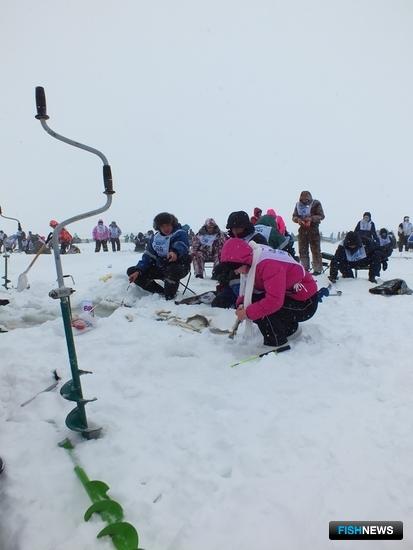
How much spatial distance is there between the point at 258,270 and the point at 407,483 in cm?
220

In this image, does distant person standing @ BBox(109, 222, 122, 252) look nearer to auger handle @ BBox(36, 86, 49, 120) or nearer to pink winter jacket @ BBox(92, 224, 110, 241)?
pink winter jacket @ BBox(92, 224, 110, 241)

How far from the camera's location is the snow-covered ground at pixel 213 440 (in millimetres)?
1811

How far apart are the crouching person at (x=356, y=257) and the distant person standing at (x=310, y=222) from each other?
1.73ft

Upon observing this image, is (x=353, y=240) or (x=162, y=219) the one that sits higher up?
(x=162, y=219)

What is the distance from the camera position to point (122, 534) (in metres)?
1.73

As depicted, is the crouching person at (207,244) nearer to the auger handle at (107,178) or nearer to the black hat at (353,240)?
the black hat at (353,240)

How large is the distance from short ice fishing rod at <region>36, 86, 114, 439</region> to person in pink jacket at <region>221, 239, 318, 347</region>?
170 centimetres

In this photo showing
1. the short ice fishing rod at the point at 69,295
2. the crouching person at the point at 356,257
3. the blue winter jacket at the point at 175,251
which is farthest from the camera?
the crouching person at the point at 356,257

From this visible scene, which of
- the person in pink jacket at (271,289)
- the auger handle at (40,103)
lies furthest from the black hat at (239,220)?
the auger handle at (40,103)

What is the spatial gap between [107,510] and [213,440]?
760mm

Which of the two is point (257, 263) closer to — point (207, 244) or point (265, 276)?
point (265, 276)

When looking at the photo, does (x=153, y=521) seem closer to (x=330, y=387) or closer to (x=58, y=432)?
(x=58, y=432)

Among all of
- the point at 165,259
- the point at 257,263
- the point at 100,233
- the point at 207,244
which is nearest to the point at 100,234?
the point at 100,233

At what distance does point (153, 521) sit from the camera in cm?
183
